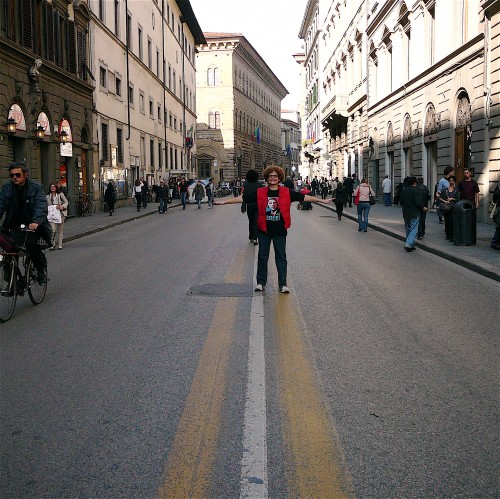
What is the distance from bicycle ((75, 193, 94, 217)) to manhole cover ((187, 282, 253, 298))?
19.6 meters

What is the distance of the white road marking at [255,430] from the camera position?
135 inches

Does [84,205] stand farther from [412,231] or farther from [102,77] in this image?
[412,231]

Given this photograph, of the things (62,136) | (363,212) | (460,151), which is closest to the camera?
(363,212)

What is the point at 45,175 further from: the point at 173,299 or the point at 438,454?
the point at 438,454

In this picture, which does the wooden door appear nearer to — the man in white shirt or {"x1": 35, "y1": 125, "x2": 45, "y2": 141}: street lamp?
the man in white shirt

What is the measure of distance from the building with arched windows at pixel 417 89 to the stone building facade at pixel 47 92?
46.4ft

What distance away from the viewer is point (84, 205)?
2903cm

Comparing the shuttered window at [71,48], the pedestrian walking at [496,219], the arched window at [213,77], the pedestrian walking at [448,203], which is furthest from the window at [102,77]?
the arched window at [213,77]

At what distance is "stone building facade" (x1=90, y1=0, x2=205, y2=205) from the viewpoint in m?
33.6

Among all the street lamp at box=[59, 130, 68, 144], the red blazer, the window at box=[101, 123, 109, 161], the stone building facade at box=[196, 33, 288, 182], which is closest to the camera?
the red blazer

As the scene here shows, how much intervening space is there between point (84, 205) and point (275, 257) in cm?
2108

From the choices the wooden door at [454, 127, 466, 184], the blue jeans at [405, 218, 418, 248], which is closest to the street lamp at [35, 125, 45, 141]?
the blue jeans at [405, 218, 418, 248]

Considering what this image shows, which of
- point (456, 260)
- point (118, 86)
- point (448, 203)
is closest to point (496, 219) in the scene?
point (456, 260)

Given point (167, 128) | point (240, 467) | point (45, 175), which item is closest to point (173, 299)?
point (240, 467)
